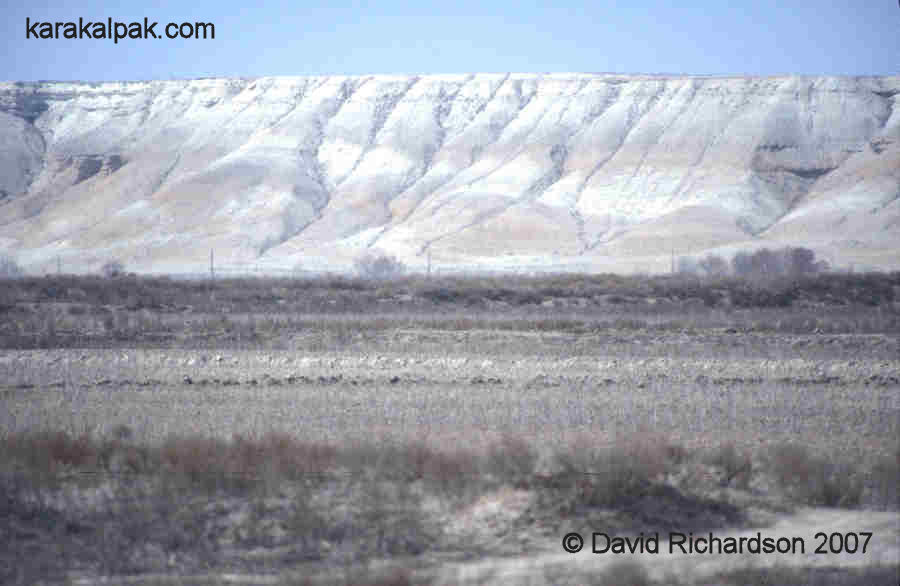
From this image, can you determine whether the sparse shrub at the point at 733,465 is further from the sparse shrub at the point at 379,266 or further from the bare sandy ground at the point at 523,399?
the sparse shrub at the point at 379,266

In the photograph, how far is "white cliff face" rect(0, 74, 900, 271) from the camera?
95.3m

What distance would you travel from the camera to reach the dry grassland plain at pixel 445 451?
30.2 feet

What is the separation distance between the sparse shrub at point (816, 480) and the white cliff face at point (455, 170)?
7409 cm

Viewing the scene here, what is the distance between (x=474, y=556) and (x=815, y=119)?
113358 mm

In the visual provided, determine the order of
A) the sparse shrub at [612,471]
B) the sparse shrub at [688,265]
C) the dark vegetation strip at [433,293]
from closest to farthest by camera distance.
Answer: the sparse shrub at [612,471]
the dark vegetation strip at [433,293]
the sparse shrub at [688,265]

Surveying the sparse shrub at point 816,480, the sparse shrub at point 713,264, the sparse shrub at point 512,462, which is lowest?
the sparse shrub at point 816,480

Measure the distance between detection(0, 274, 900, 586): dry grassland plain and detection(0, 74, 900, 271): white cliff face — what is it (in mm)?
62637

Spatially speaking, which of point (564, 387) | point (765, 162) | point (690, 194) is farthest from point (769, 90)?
point (564, 387)

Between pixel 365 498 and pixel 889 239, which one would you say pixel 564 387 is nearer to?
pixel 365 498

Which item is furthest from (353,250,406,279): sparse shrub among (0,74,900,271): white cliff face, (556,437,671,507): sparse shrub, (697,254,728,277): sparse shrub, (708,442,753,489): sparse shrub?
(556,437,671,507): sparse shrub

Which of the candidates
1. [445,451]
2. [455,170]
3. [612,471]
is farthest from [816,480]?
[455,170]

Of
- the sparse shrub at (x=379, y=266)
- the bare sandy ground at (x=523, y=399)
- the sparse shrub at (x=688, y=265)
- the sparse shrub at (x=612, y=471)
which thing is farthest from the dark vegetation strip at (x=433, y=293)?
the sparse shrub at (x=379, y=266)

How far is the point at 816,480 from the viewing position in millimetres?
10766

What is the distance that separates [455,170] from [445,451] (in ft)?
336
